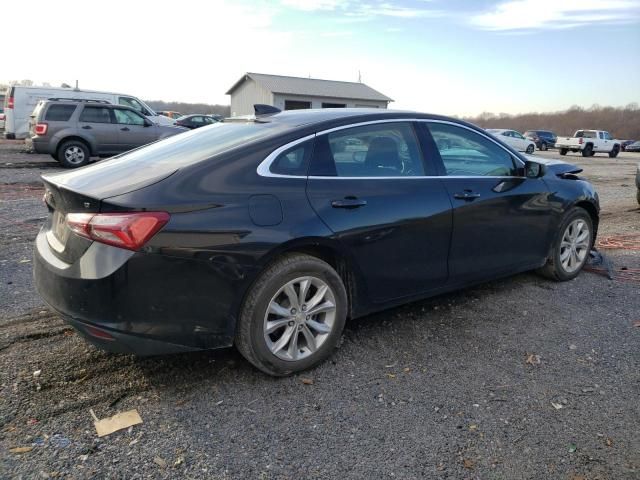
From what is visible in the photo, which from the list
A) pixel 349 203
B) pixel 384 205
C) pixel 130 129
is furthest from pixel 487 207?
pixel 130 129

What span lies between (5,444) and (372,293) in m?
2.28

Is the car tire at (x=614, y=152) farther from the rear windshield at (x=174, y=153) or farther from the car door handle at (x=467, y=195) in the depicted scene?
the rear windshield at (x=174, y=153)

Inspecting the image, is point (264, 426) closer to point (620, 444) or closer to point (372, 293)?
point (372, 293)

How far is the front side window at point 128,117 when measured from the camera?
14.9 metres

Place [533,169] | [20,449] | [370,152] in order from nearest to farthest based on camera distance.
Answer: [20,449], [370,152], [533,169]

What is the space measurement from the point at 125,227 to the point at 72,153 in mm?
13277

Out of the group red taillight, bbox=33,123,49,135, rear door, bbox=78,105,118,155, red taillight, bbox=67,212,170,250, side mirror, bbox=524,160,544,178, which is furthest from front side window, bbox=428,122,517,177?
red taillight, bbox=33,123,49,135

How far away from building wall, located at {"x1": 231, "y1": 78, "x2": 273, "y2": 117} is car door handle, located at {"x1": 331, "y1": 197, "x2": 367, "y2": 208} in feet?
118

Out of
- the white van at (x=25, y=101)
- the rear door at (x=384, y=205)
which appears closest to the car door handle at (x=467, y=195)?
the rear door at (x=384, y=205)

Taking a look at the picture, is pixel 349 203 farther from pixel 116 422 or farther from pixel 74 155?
pixel 74 155

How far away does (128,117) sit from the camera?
595 inches

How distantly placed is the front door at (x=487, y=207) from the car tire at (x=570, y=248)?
256 millimetres

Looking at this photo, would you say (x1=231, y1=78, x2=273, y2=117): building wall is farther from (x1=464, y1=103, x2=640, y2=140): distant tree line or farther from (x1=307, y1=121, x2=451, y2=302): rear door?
(x1=464, y1=103, x2=640, y2=140): distant tree line

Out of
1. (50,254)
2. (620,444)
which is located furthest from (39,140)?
(620,444)
